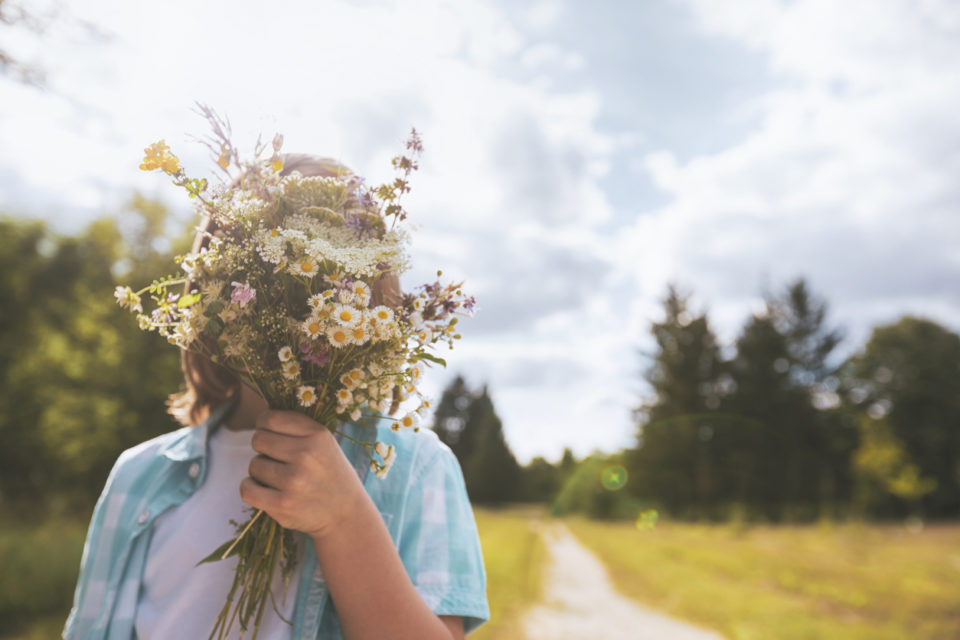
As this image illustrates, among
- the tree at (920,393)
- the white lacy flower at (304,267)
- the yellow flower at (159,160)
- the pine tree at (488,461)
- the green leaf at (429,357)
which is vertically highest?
the tree at (920,393)

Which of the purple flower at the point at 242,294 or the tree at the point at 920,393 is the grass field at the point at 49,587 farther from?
the tree at the point at 920,393

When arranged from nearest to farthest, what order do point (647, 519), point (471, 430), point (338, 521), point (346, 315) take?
point (346, 315)
point (338, 521)
point (647, 519)
point (471, 430)

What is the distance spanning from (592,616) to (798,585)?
15.2ft

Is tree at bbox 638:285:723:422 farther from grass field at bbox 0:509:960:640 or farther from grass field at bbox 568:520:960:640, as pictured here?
grass field at bbox 0:509:960:640

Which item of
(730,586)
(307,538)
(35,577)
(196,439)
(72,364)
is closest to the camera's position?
(307,538)

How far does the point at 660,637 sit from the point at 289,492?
26.8 feet

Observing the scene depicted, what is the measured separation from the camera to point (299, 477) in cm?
129

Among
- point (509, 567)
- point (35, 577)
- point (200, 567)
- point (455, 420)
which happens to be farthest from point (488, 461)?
point (200, 567)

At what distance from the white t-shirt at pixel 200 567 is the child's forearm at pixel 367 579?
191 millimetres

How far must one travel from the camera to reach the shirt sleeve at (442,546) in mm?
1525

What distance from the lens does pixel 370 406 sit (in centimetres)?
139

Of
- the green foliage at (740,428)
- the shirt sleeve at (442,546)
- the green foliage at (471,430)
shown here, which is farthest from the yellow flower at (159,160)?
the green foliage at (740,428)

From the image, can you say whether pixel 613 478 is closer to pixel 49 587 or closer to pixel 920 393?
pixel 49 587

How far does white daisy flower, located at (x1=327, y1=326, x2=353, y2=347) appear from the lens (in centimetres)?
125
